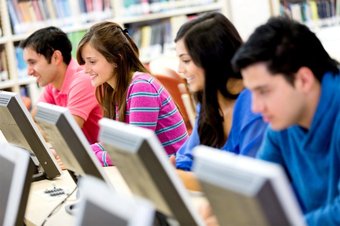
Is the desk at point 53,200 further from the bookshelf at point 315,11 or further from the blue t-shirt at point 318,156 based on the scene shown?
the bookshelf at point 315,11

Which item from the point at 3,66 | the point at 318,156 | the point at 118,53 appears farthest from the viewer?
the point at 3,66

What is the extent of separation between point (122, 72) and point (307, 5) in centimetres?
358

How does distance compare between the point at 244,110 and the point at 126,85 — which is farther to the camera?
the point at 126,85

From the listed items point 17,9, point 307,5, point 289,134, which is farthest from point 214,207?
point 307,5

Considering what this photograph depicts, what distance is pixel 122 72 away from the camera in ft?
9.85

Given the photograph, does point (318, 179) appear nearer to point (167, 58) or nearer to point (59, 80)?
point (59, 80)

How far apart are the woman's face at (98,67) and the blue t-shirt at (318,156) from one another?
1160 millimetres

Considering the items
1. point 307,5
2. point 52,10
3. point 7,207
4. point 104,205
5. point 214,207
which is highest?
point 104,205

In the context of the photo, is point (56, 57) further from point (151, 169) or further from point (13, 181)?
point (151, 169)

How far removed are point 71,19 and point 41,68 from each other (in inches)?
72.2

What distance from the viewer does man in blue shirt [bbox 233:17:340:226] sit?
1692 millimetres

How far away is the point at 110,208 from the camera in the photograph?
1264 mm

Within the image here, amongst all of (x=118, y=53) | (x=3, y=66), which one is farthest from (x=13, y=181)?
(x=3, y=66)

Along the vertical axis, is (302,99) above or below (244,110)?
above
